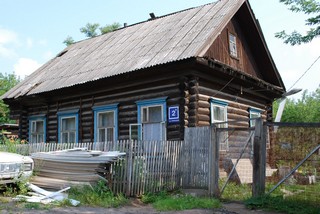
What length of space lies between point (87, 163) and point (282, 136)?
4.71 m

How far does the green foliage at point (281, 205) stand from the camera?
7.72 meters

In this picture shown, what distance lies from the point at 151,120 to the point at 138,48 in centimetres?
329

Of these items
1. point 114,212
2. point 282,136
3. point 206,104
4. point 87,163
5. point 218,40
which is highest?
point 218,40

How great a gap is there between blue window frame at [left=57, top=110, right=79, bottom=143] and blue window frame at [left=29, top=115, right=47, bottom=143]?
1.20m

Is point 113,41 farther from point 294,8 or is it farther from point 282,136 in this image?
point 282,136

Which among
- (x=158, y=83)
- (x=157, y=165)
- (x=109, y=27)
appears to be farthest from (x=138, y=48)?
(x=109, y=27)

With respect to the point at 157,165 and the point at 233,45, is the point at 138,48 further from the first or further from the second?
the point at 157,165

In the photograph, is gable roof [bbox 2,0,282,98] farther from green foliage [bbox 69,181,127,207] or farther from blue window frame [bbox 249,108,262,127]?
green foliage [bbox 69,181,127,207]

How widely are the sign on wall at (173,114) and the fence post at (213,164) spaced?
7.88 feet

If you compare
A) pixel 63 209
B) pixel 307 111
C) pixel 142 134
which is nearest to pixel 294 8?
pixel 142 134

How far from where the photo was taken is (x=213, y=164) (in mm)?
9742

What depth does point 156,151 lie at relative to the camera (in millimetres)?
10125

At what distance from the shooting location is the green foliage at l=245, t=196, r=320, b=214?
772 centimetres

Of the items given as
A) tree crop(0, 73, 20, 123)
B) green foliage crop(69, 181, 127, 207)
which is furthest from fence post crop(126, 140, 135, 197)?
tree crop(0, 73, 20, 123)
